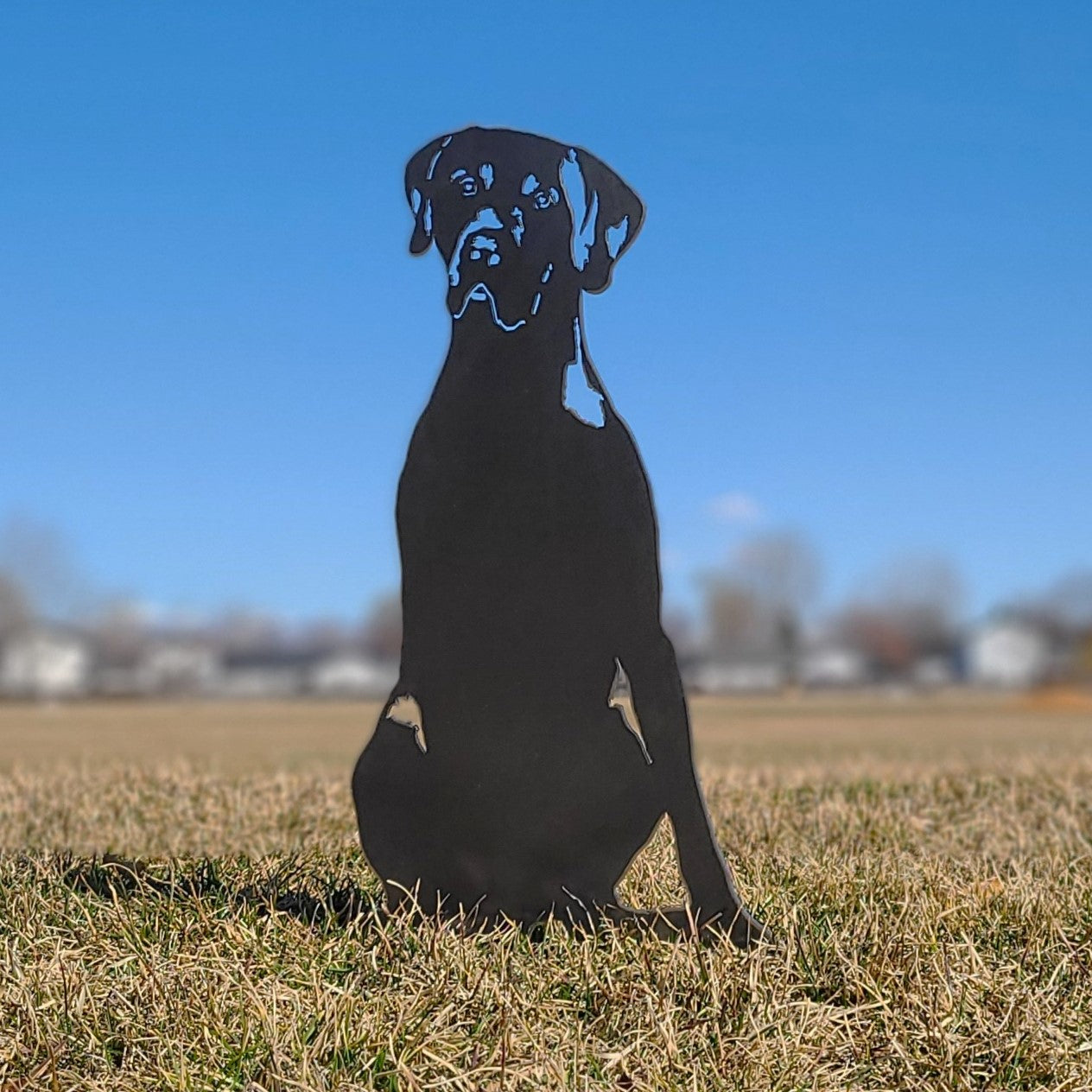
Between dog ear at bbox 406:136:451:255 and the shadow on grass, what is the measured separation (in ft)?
7.46

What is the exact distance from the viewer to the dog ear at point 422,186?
4.91 meters

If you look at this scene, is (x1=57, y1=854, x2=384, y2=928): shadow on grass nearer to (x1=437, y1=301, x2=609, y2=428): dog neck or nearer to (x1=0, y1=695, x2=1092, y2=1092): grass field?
(x1=0, y1=695, x2=1092, y2=1092): grass field

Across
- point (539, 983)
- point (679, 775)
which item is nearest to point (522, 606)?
point (679, 775)

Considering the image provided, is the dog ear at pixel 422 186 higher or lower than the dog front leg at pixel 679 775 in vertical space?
higher

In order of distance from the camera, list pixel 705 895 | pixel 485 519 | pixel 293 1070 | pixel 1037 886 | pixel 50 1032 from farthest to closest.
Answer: pixel 1037 886 < pixel 485 519 < pixel 705 895 < pixel 50 1032 < pixel 293 1070

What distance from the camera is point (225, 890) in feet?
16.0

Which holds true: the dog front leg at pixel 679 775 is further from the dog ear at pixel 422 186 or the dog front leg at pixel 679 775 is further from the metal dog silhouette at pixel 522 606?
the dog ear at pixel 422 186

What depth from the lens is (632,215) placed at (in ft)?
15.8

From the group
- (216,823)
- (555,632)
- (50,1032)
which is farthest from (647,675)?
(216,823)

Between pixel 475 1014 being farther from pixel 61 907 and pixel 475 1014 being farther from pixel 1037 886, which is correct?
pixel 1037 886

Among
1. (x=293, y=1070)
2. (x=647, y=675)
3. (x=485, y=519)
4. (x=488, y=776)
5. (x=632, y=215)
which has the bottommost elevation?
(x=293, y=1070)

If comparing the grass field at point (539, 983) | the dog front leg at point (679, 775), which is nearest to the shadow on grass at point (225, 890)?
the grass field at point (539, 983)

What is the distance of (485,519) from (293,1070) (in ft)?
6.43

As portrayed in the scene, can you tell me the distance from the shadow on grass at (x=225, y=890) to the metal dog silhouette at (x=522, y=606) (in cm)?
21
